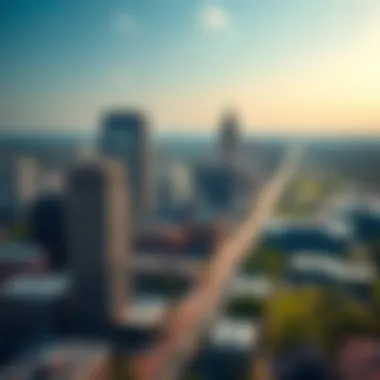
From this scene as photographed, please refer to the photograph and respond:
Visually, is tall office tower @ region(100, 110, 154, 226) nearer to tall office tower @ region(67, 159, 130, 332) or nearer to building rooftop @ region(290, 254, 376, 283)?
tall office tower @ region(67, 159, 130, 332)

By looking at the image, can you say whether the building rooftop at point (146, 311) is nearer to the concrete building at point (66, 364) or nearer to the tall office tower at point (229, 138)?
the concrete building at point (66, 364)

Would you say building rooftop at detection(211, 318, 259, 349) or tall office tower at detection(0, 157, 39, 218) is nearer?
tall office tower at detection(0, 157, 39, 218)

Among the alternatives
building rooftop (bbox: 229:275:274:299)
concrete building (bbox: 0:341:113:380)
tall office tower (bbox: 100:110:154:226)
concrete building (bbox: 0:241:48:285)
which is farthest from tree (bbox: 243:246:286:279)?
concrete building (bbox: 0:241:48:285)

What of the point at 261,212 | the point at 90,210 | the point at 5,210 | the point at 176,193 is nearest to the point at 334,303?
the point at 261,212

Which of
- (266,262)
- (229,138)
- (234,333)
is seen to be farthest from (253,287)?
(229,138)

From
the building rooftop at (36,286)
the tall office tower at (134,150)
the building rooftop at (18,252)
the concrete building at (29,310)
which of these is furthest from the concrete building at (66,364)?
the tall office tower at (134,150)

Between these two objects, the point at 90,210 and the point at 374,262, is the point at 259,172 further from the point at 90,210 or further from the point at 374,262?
the point at 90,210
